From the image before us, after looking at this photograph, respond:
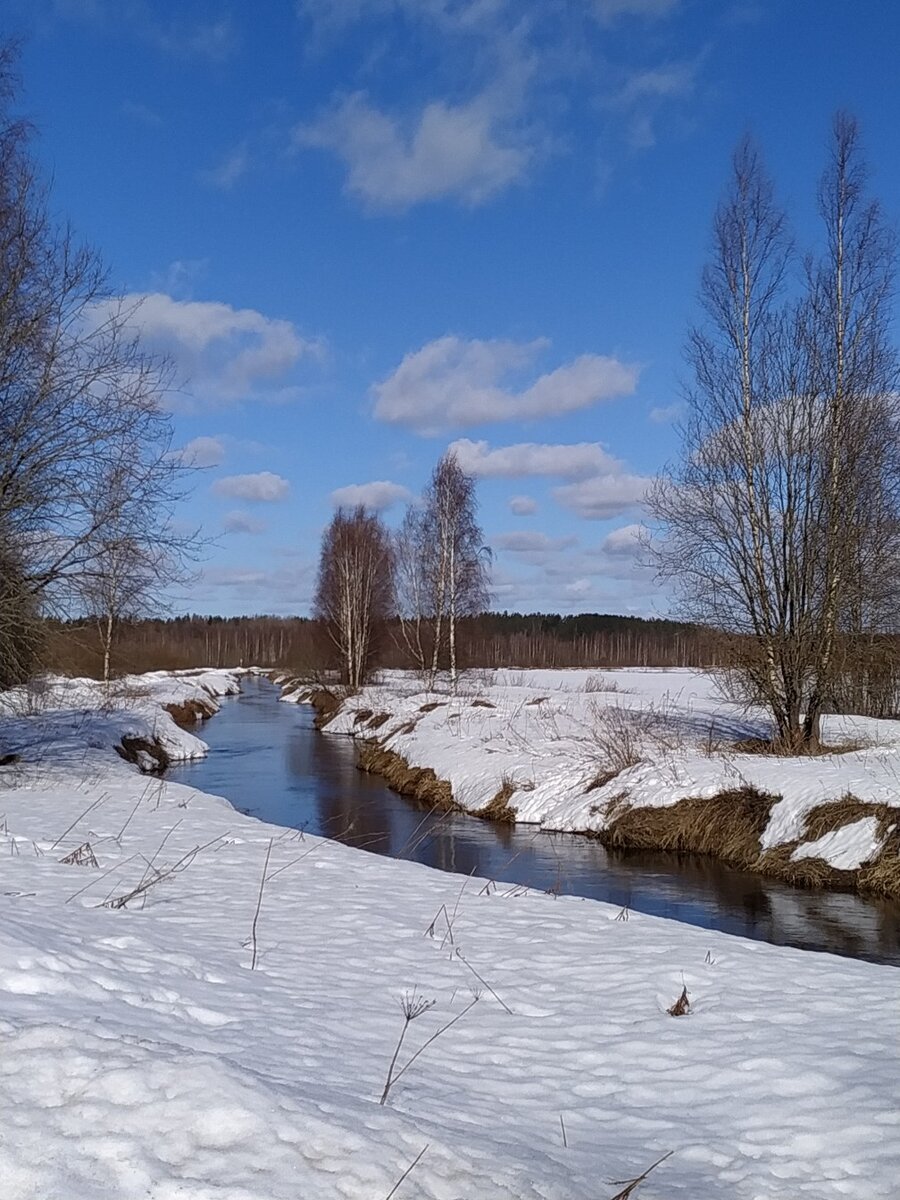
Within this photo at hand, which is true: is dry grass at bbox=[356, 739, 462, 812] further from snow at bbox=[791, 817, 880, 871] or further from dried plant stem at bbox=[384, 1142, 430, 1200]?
dried plant stem at bbox=[384, 1142, 430, 1200]

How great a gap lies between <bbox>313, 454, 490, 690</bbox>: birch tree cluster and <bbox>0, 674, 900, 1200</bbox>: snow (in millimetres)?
23693

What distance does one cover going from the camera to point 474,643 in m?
35.4

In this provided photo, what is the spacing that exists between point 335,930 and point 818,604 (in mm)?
12247

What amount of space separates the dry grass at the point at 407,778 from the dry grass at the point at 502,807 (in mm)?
519

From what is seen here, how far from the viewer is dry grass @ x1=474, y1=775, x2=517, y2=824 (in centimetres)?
1545

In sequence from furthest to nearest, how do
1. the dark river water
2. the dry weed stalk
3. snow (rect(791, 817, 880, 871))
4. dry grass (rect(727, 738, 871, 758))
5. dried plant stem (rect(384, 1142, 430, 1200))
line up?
dry grass (rect(727, 738, 871, 758)) → snow (rect(791, 817, 880, 871)) → the dark river water → the dry weed stalk → dried plant stem (rect(384, 1142, 430, 1200))

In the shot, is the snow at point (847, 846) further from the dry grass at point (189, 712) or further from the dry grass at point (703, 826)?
the dry grass at point (189, 712)

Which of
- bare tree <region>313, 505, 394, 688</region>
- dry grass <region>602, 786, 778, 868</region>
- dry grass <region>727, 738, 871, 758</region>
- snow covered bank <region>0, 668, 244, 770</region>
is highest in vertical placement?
bare tree <region>313, 505, 394, 688</region>

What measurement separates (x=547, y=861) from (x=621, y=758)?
13.8 ft

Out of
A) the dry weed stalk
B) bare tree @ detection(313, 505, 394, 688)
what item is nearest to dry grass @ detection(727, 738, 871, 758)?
the dry weed stalk

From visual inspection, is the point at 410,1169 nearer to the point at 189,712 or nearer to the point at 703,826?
the point at 703,826

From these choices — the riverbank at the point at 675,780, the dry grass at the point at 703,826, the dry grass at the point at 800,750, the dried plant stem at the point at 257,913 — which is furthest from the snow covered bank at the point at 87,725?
the dry grass at the point at 800,750

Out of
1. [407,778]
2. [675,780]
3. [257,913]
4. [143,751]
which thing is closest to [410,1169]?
[257,913]

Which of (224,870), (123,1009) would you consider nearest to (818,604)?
(224,870)
